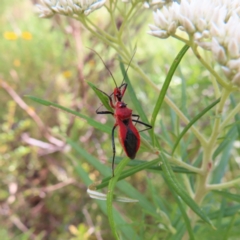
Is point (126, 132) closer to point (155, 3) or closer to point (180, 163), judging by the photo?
point (180, 163)

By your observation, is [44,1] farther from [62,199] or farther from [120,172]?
[62,199]

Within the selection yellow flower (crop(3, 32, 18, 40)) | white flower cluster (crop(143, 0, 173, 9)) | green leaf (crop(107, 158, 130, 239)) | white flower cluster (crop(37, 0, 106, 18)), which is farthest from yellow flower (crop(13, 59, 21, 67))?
green leaf (crop(107, 158, 130, 239))

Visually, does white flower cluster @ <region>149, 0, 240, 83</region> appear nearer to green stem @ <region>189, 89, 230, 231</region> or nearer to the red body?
green stem @ <region>189, 89, 230, 231</region>

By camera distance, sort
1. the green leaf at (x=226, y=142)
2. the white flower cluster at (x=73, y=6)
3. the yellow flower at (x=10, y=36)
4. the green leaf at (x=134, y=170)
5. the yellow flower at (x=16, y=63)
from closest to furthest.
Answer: the green leaf at (x=134, y=170)
the white flower cluster at (x=73, y=6)
the green leaf at (x=226, y=142)
the yellow flower at (x=10, y=36)
the yellow flower at (x=16, y=63)

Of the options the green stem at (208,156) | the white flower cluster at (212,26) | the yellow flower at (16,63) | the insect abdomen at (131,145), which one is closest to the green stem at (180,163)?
the green stem at (208,156)

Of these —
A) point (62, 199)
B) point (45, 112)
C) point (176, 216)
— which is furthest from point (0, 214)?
point (176, 216)

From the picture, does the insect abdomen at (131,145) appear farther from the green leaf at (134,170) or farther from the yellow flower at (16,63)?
the yellow flower at (16,63)
